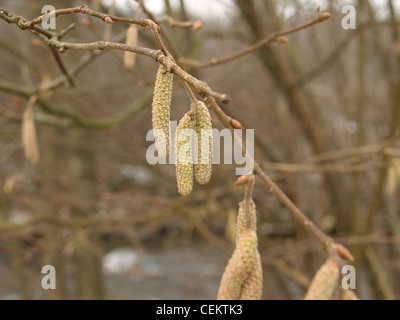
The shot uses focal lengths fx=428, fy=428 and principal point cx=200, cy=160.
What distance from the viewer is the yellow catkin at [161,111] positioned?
71cm

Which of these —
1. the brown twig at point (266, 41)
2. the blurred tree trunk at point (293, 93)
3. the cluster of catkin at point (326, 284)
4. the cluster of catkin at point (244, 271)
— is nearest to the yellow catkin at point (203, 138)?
the cluster of catkin at point (244, 271)

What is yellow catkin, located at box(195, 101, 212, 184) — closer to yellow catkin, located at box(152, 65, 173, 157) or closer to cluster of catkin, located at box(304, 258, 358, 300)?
yellow catkin, located at box(152, 65, 173, 157)

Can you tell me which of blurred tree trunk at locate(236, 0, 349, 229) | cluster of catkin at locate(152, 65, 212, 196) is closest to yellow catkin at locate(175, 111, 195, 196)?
cluster of catkin at locate(152, 65, 212, 196)

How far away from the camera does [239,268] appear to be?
75 cm

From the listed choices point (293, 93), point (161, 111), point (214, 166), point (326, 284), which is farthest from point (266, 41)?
point (293, 93)

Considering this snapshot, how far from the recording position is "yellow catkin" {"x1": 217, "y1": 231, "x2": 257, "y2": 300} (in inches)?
29.5

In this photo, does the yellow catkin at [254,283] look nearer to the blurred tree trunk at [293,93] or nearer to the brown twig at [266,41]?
the brown twig at [266,41]

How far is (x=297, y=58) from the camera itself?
3.31 metres

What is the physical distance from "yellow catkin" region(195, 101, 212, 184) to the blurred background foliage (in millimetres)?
781

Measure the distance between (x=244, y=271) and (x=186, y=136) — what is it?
0.26 meters

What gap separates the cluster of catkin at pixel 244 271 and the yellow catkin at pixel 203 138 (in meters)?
0.13
